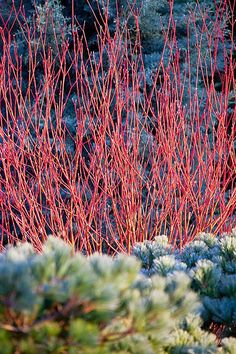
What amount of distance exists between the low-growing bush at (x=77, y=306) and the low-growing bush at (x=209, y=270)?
0.40 metres

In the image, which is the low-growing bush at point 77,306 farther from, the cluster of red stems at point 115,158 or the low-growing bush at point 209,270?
the cluster of red stems at point 115,158

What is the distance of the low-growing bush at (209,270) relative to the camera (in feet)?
5.78

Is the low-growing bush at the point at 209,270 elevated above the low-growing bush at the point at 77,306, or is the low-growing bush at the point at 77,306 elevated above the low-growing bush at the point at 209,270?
the low-growing bush at the point at 77,306

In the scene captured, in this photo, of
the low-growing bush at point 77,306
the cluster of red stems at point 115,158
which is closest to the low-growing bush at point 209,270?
the low-growing bush at point 77,306

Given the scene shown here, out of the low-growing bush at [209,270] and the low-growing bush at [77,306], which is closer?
the low-growing bush at [77,306]

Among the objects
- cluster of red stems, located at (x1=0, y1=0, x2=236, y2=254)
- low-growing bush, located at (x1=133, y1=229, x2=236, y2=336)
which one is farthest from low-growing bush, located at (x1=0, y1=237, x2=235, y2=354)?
cluster of red stems, located at (x1=0, y1=0, x2=236, y2=254)

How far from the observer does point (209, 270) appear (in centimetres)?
188

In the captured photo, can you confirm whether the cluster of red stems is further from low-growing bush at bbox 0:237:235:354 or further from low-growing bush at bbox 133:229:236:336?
low-growing bush at bbox 0:237:235:354

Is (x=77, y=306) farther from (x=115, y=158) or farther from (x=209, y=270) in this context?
(x=115, y=158)

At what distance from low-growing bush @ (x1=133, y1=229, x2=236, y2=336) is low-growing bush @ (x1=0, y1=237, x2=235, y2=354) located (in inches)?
15.9

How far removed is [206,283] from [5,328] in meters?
0.84

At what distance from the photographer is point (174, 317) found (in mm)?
1377

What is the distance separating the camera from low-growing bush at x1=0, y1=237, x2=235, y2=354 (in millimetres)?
1188

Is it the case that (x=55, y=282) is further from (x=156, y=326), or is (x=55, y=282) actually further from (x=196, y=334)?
(x=196, y=334)
